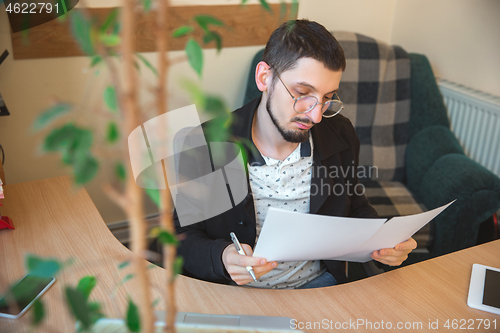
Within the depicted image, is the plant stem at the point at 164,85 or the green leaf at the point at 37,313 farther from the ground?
the plant stem at the point at 164,85

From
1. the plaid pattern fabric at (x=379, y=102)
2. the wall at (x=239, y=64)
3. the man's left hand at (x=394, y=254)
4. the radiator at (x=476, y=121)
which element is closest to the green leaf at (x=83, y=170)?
the man's left hand at (x=394, y=254)

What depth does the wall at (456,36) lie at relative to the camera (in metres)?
2.11

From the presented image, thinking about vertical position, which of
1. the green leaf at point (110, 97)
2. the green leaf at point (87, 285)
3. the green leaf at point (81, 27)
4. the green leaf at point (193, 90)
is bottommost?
the green leaf at point (87, 285)

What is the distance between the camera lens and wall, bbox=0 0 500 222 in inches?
72.4

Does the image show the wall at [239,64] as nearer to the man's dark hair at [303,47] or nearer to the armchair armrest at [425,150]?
the armchair armrest at [425,150]

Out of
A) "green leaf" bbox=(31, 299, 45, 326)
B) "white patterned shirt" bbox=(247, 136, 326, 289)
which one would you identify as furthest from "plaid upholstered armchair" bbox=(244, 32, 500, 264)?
"green leaf" bbox=(31, 299, 45, 326)

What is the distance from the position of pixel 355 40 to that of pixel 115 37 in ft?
6.75

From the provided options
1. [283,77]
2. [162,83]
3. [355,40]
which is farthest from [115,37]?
[355,40]

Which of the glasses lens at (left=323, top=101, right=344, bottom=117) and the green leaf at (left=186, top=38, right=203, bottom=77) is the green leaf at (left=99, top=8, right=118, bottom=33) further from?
the glasses lens at (left=323, top=101, right=344, bottom=117)

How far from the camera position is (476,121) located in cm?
216

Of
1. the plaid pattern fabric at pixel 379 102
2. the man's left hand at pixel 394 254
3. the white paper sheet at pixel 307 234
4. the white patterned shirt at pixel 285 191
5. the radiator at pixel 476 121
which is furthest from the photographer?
the plaid pattern fabric at pixel 379 102

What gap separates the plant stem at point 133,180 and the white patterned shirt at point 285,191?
79 cm

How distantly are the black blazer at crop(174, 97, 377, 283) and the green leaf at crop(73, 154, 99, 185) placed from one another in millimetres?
704

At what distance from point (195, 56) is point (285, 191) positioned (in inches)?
37.0
